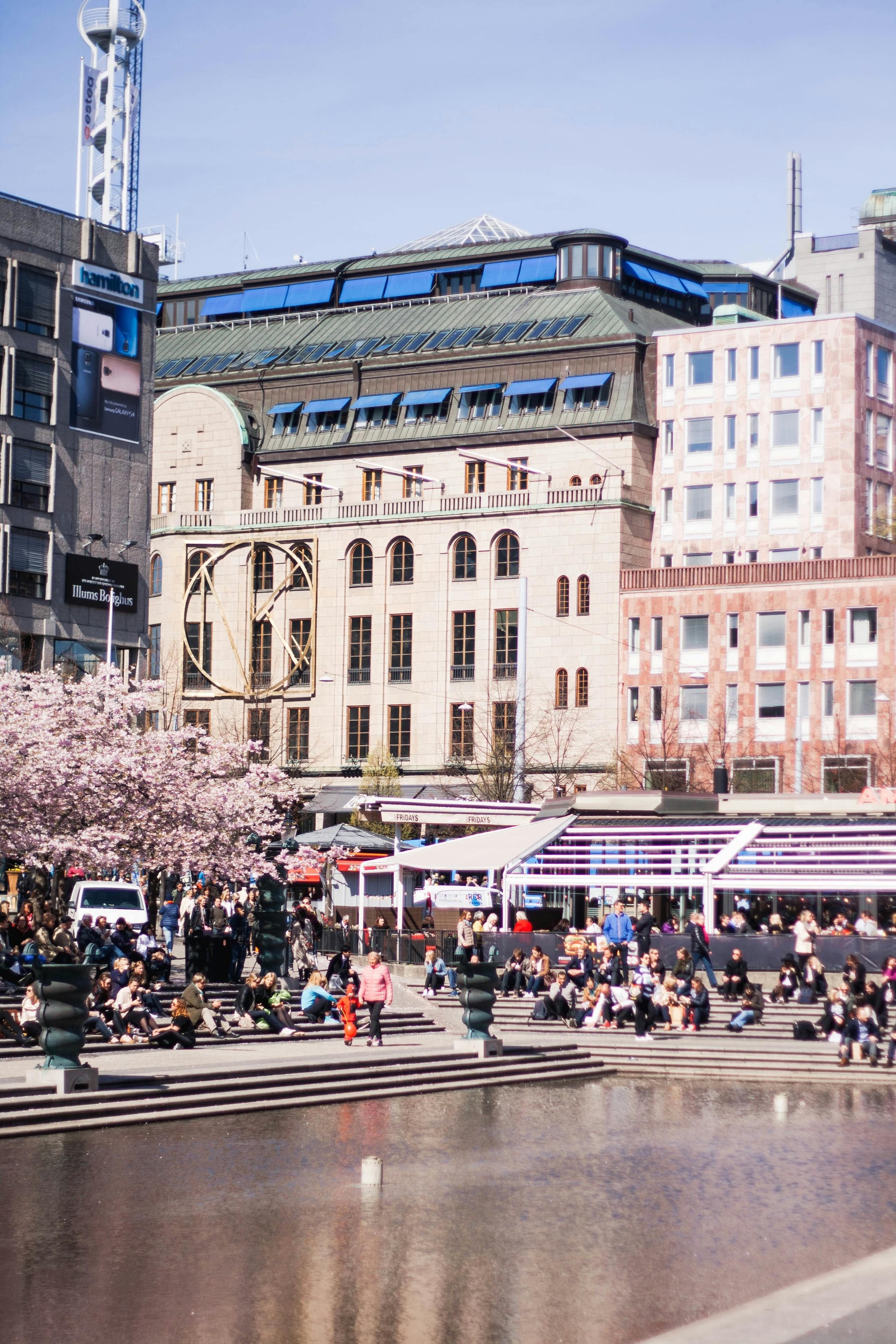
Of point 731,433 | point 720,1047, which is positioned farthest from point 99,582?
point 720,1047

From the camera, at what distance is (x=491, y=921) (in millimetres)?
46969

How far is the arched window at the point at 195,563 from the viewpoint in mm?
94875

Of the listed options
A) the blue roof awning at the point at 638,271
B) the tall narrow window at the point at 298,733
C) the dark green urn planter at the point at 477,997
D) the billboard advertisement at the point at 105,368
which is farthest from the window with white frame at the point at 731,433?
the dark green urn planter at the point at 477,997

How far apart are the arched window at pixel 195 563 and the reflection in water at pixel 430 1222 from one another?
69.5 meters

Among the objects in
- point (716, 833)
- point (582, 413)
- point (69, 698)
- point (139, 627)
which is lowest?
point (716, 833)

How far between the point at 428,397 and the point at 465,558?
8.98m

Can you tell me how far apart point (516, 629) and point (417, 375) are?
579 inches

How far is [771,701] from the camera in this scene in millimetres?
81812

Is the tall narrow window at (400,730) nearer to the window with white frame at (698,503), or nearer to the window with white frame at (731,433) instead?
the window with white frame at (698,503)

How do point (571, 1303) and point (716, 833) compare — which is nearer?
point (571, 1303)

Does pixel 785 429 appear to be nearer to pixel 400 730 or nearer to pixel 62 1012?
pixel 400 730

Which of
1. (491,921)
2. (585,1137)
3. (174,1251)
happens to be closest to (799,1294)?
(174,1251)

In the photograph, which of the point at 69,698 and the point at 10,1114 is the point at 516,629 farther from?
the point at 10,1114

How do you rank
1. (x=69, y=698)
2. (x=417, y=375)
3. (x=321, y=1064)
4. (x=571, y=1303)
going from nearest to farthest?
1. (x=571, y=1303)
2. (x=321, y=1064)
3. (x=69, y=698)
4. (x=417, y=375)
